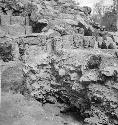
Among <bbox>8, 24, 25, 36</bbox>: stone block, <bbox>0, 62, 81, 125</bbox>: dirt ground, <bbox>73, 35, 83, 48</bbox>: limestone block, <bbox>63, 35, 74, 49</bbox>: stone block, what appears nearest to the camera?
<bbox>0, 62, 81, 125</bbox>: dirt ground

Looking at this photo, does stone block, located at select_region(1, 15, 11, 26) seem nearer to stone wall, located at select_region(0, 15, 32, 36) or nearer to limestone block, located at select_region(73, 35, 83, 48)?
stone wall, located at select_region(0, 15, 32, 36)

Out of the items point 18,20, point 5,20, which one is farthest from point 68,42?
point 5,20

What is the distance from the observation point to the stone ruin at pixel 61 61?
31.6ft

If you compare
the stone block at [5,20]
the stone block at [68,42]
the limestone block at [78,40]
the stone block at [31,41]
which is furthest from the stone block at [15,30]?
the limestone block at [78,40]

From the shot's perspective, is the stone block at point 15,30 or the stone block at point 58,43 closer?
the stone block at point 58,43

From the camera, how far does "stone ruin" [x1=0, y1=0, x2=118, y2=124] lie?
31.6 ft

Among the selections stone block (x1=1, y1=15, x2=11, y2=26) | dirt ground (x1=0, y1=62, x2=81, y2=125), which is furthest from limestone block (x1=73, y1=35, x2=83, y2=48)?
stone block (x1=1, y1=15, x2=11, y2=26)

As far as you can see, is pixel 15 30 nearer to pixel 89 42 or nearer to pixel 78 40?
pixel 78 40

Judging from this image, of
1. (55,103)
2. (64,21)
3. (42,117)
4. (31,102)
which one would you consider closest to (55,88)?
(55,103)

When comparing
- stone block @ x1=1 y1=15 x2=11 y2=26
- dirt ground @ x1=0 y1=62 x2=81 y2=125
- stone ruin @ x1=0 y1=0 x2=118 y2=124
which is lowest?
dirt ground @ x1=0 y1=62 x2=81 y2=125

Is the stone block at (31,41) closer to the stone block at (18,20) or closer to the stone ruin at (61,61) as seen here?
the stone ruin at (61,61)

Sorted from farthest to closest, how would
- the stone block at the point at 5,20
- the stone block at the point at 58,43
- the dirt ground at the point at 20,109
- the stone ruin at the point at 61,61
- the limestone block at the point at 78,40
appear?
the stone block at the point at 5,20
the limestone block at the point at 78,40
the stone block at the point at 58,43
the stone ruin at the point at 61,61
the dirt ground at the point at 20,109

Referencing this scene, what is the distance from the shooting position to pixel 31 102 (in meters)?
10.1

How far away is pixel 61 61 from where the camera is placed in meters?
10.9
